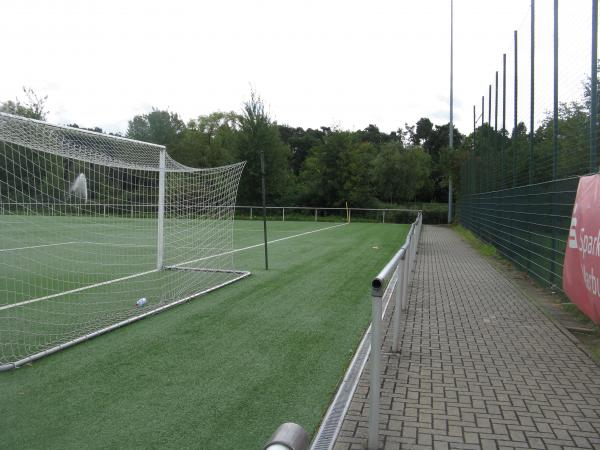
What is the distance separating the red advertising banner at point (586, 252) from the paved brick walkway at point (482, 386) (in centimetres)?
50

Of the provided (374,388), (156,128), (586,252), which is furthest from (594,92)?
(156,128)

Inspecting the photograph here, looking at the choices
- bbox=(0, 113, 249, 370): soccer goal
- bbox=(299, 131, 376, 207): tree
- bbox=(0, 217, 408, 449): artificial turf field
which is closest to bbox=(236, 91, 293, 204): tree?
bbox=(299, 131, 376, 207): tree

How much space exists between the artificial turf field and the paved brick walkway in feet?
1.78

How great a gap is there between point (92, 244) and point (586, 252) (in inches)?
553

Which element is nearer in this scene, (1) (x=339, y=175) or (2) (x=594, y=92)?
(2) (x=594, y=92)

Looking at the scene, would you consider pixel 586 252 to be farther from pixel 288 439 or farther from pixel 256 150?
pixel 256 150

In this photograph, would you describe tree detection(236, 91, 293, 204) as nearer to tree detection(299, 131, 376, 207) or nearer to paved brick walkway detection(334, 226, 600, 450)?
tree detection(299, 131, 376, 207)

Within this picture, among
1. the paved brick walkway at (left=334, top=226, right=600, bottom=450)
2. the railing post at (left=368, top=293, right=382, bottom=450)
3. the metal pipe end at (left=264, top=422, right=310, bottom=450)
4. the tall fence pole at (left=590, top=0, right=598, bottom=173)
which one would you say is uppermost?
the tall fence pole at (left=590, top=0, right=598, bottom=173)

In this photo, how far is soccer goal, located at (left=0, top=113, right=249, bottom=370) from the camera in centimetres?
567

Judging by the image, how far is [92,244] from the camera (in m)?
15.5

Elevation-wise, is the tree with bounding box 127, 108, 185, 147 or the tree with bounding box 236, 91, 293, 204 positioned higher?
the tree with bounding box 127, 108, 185, 147

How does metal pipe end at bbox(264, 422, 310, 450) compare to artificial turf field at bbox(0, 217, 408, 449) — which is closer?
metal pipe end at bbox(264, 422, 310, 450)

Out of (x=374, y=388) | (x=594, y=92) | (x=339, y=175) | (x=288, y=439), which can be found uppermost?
(x=339, y=175)

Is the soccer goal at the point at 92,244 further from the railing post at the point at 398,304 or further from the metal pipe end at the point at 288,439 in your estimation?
the metal pipe end at the point at 288,439
